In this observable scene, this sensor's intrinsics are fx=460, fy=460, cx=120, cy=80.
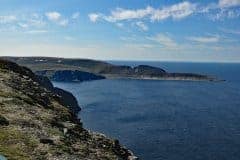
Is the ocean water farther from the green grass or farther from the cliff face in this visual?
the green grass

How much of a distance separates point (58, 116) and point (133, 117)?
→ 350ft

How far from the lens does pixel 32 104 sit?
172 feet

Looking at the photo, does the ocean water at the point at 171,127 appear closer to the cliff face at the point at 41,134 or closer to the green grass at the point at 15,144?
the cliff face at the point at 41,134

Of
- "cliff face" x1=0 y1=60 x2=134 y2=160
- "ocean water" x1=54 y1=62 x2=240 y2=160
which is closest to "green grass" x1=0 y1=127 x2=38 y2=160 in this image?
"cliff face" x1=0 y1=60 x2=134 y2=160

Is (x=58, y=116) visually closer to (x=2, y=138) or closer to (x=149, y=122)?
(x=2, y=138)

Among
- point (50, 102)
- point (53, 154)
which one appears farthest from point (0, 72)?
point (53, 154)

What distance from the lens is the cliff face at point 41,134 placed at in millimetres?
35469

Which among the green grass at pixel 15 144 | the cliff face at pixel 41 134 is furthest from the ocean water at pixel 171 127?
the green grass at pixel 15 144

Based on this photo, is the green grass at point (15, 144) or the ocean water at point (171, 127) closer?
the green grass at point (15, 144)

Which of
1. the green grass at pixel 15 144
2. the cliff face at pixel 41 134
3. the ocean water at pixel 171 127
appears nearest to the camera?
the green grass at pixel 15 144

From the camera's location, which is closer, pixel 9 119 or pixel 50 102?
pixel 9 119

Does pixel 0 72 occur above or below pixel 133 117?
above

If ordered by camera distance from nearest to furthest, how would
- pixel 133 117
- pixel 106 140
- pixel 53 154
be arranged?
1. pixel 53 154
2. pixel 106 140
3. pixel 133 117

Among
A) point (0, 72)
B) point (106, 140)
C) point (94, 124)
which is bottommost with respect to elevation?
point (94, 124)
